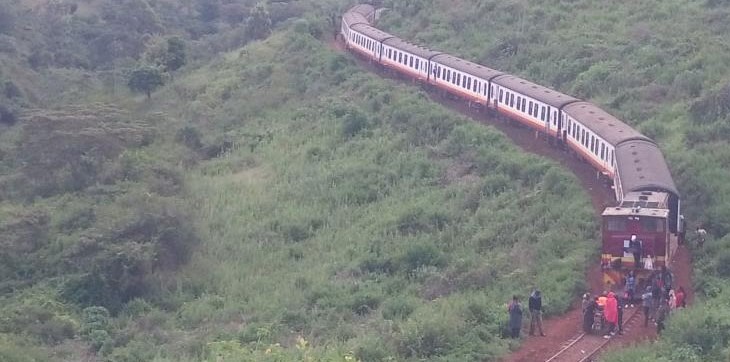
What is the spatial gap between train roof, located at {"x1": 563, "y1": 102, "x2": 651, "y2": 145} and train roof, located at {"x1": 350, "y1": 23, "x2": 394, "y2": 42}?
17471mm

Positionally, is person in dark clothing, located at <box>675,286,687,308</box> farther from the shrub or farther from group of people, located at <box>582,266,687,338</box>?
the shrub

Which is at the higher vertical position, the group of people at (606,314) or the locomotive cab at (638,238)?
the locomotive cab at (638,238)

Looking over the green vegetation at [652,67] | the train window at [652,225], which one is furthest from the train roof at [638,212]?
the green vegetation at [652,67]

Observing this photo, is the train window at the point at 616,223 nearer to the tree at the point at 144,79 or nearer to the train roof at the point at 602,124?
the train roof at the point at 602,124

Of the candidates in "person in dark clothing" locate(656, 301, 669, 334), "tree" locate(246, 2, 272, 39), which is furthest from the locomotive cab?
"tree" locate(246, 2, 272, 39)

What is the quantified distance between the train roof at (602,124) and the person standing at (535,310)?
7.86m

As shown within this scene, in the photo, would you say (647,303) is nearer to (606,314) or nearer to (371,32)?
(606,314)

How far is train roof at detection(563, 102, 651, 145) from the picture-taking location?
83.3 ft

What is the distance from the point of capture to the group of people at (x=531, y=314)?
1789 cm

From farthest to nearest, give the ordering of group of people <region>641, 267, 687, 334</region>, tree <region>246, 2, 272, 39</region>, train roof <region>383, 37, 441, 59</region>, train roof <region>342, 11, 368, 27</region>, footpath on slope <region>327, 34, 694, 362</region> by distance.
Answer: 1. tree <region>246, 2, 272, 39</region>
2. train roof <region>342, 11, 368, 27</region>
3. train roof <region>383, 37, 441, 59</region>
4. group of people <region>641, 267, 687, 334</region>
5. footpath on slope <region>327, 34, 694, 362</region>

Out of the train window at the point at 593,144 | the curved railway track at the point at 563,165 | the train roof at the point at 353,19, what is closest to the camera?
the curved railway track at the point at 563,165

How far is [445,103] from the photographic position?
38.9 m

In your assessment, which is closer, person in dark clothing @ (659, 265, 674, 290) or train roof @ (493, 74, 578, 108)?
person in dark clothing @ (659, 265, 674, 290)

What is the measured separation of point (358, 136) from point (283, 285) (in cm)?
1354
